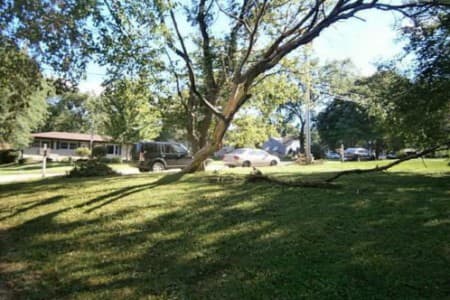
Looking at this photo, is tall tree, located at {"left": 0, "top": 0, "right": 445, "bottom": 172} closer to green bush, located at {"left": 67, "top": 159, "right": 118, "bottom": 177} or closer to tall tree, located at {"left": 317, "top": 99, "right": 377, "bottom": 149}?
green bush, located at {"left": 67, "top": 159, "right": 118, "bottom": 177}

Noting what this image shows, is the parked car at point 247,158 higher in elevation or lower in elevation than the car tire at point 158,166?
higher

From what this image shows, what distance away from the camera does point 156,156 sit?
734 inches

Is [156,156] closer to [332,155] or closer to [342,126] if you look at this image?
[342,126]

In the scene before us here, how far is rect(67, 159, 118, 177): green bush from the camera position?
43.3 ft

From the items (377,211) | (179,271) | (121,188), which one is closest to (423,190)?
(377,211)

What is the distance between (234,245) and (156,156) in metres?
14.4

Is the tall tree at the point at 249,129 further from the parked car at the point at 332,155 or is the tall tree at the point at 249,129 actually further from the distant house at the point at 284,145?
the distant house at the point at 284,145

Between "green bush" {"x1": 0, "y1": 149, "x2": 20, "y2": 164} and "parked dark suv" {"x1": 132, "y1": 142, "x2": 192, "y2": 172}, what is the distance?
21.0 metres

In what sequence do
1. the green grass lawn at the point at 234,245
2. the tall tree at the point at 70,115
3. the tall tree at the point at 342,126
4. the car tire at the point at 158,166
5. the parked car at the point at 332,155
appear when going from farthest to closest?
1. the tall tree at the point at 70,115
2. the parked car at the point at 332,155
3. the tall tree at the point at 342,126
4. the car tire at the point at 158,166
5. the green grass lawn at the point at 234,245

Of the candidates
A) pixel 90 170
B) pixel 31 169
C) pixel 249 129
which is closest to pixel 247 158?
pixel 249 129

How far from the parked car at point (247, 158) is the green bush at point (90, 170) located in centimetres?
1000

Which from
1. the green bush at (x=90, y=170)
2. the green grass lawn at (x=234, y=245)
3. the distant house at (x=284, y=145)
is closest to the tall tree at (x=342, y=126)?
the distant house at (x=284, y=145)

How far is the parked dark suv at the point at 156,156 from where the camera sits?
18.5 meters

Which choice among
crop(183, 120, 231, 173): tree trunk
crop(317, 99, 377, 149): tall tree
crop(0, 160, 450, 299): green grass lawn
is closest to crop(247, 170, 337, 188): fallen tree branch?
crop(0, 160, 450, 299): green grass lawn
